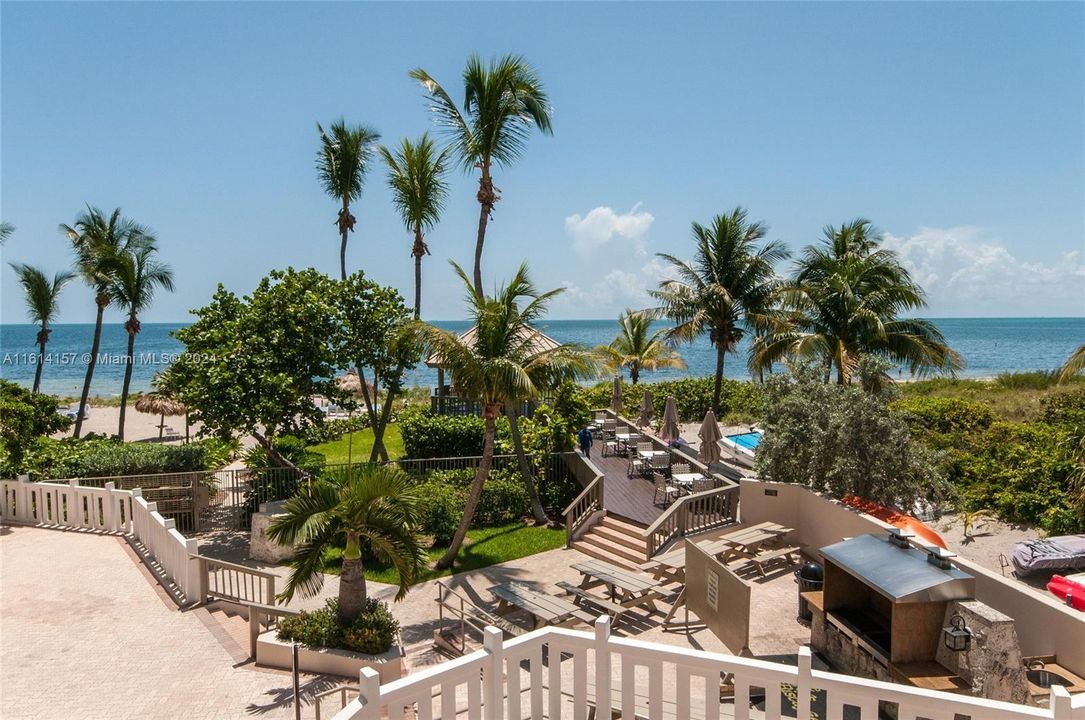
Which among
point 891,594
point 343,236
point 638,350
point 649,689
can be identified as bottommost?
point 891,594

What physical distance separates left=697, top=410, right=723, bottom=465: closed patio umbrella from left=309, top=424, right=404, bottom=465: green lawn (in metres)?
10.7

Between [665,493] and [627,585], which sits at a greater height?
[665,493]

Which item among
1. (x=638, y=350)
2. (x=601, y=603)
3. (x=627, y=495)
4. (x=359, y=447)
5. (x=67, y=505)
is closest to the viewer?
(x=601, y=603)

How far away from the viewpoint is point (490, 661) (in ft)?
13.9

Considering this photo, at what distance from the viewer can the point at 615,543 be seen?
48.9ft

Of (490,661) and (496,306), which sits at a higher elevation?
(496,306)

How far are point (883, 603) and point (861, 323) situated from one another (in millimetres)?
11738

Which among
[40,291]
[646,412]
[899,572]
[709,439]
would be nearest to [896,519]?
[899,572]

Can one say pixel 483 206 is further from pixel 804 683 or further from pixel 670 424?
pixel 804 683

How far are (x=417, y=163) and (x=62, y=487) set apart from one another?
40.3 feet

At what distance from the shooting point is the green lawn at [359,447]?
25250 millimetres

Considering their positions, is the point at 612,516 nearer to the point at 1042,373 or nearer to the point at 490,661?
the point at 490,661

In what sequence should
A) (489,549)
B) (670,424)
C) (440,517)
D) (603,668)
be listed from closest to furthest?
(603,668) < (489,549) < (440,517) < (670,424)

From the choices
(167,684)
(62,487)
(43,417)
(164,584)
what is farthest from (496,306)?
(43,417)
